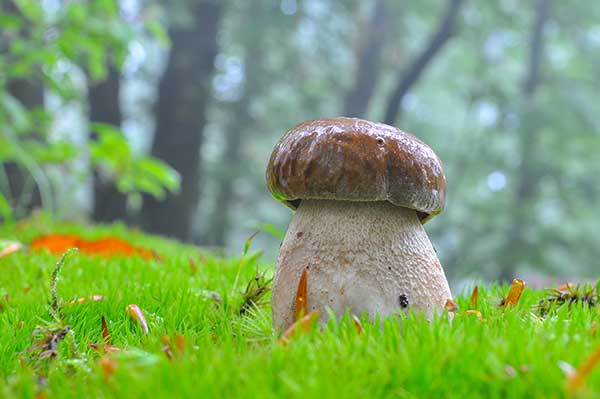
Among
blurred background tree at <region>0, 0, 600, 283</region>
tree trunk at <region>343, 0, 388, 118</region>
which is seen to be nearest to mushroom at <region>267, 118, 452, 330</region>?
blurred background tree at <region>0, 0, 600, 283</region>

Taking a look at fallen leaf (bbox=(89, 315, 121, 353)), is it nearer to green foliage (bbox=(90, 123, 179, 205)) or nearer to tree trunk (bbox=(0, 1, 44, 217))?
green foliage (bbox=(90, 123, 179, 205))

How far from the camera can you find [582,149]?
9828mm

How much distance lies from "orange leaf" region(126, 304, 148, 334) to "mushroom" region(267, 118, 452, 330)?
1.31ft

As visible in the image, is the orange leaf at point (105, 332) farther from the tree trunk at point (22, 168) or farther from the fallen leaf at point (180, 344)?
the tree trunk at point (22, 168)

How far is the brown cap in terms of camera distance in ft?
4.82

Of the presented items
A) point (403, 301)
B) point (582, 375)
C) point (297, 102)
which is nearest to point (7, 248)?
point (403, 301)

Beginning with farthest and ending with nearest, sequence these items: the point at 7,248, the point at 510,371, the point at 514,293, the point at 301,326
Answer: the point at 7,248
the point at 514,293
the point at 301,326
the point at 510,371

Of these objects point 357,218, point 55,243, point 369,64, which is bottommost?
point 55,243

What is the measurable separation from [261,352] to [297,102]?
10.1 metres

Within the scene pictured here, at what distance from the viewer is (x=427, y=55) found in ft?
27.3

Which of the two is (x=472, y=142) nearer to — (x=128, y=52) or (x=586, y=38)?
(x=586, y=38)

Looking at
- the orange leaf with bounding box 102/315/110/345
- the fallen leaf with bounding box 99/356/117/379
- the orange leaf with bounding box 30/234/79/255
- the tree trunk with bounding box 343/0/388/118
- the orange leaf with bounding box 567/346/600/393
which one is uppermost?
the tree trunk with bounding box 343/0/388/118

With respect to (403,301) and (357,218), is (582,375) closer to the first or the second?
(403,301)

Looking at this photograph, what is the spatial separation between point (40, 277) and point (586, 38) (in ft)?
38.2
